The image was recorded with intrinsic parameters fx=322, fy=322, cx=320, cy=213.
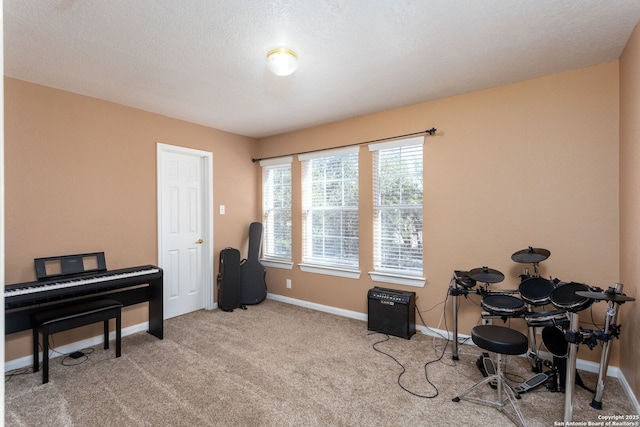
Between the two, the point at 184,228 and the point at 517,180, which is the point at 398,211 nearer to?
the point at 517,180

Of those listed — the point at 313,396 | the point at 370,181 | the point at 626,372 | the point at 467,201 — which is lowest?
the point at 313,396

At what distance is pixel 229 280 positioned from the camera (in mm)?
4211

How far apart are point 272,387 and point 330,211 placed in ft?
7.49

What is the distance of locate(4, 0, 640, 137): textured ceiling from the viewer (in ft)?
6.23

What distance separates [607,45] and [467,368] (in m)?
2.65

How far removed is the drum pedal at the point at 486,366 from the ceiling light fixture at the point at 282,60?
2782mm

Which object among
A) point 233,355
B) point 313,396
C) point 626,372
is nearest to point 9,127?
point 233,355

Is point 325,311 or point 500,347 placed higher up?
point 500,347

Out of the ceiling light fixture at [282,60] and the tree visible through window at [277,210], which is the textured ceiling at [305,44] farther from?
the tree visible through window at [277,210]

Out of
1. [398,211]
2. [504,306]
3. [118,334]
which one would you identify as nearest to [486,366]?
[504,306]

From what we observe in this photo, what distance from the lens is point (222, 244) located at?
445 cm

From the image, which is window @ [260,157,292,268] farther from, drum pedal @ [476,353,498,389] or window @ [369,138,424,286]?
drum pedal @ [476,353,498,389]

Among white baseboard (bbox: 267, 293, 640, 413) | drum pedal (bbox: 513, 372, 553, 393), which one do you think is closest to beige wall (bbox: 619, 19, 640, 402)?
white baseboard (bbox: 267, 293, 640, 413)

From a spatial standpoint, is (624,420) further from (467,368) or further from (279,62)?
(279,62)
